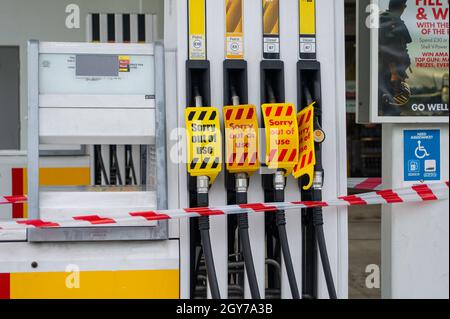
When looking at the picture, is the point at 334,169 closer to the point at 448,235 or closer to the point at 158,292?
the point at 448,235

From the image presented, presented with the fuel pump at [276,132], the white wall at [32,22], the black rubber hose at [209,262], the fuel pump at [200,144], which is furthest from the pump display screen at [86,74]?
the white wall at [32,22]

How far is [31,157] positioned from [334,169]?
1263 mm

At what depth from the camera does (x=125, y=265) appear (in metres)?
2.75

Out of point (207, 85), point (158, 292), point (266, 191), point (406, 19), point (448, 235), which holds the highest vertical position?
point (406, 19)

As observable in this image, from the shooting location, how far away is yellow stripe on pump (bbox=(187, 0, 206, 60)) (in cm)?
279

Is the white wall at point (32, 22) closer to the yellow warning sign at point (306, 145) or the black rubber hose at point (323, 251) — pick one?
the yellow warning sign at point (306, 145)

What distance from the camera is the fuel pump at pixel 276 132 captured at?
2656 mm

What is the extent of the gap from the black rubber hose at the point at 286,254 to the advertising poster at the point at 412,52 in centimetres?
59

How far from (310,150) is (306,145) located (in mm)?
35

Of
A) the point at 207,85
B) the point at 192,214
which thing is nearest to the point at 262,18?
the point at 207,85

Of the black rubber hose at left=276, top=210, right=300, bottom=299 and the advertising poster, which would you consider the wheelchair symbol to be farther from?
the black rubber hose at left=276, top=210, right=300, bottom=299

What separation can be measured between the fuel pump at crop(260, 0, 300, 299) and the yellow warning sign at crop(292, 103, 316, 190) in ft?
0.17

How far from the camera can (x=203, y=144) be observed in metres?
2.64

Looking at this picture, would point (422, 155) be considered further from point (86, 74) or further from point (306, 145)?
point (86, 74)
